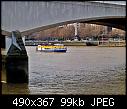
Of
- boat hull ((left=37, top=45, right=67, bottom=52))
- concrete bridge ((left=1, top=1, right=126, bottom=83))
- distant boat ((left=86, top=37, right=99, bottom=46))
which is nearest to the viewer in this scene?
concrete bridge ((left=1, top=1, right=126, bottom=83))

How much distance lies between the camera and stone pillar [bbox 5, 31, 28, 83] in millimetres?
Result: 8367

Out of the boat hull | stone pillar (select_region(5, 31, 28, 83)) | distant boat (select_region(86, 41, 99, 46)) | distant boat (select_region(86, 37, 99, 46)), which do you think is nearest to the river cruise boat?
the boat hull

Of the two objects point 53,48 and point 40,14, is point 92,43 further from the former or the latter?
point 40,14

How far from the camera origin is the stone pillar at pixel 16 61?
27.5 ft

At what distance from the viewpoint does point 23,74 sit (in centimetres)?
865

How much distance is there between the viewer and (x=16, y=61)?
8367 mm

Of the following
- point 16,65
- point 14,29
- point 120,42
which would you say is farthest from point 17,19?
point 120,42

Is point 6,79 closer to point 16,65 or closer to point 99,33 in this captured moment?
point 16,65

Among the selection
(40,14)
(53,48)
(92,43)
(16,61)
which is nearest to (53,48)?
(53,48)

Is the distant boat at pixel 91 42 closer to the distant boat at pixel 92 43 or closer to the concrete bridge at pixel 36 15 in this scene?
the distant boat at pixel 92 43

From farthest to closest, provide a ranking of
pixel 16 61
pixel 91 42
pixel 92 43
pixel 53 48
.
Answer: pixel 92 43
pixel 91 42
pixel 53 48
pixel 16 61

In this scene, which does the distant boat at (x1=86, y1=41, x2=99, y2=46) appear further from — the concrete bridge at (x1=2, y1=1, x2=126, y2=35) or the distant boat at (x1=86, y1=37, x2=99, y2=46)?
the concrete bridge at (x1=2, y1=1, x2=126, y2=35)

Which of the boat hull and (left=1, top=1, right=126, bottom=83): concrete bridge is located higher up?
(left=1, top=1, right=126, bottom=83): concrete bridge

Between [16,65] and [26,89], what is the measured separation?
0.70m
